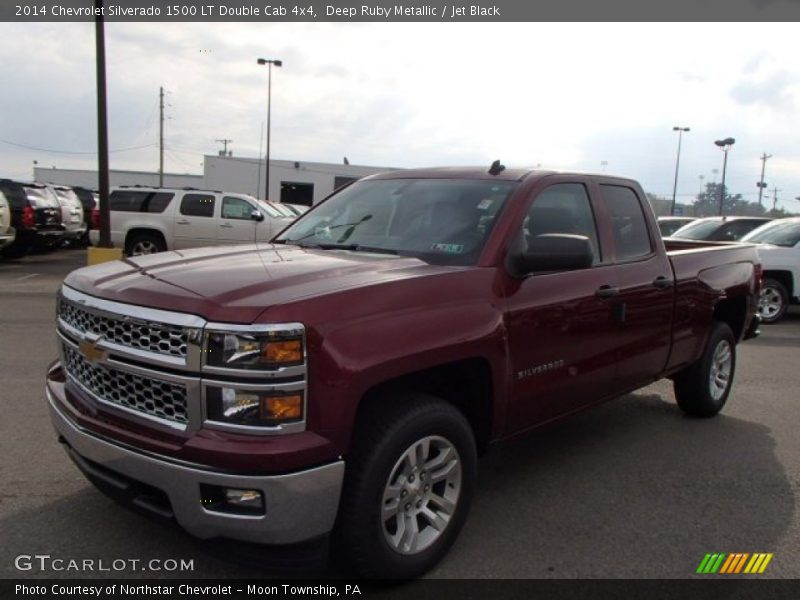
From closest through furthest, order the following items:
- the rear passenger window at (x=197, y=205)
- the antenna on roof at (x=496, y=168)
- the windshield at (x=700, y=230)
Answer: the antenna on roof at (x=496, y=168) → the windshield at (x=700, y=230) → the rear passenger window at (x=197, y=205)

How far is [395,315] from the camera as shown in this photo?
2.86 m

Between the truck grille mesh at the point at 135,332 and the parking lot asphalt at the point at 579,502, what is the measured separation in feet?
2.48

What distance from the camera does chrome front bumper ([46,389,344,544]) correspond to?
2486 mm

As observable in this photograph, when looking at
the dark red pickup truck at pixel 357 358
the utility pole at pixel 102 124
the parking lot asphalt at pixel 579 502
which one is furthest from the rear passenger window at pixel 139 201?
the dark red pickup truck at pixel 357 358

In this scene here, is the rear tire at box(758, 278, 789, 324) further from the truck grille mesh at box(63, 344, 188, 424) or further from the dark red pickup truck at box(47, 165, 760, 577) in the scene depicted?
the truck grille mesh at box(63, 344, 188, 424)

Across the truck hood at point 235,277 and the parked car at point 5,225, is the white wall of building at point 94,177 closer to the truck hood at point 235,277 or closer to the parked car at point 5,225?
the parked car at point 5,225

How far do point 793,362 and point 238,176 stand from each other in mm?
61496

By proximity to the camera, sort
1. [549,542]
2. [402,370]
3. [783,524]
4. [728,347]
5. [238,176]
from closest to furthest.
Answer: [402,370]
[549,542]
[783,524]
[728,347]
[238,176]

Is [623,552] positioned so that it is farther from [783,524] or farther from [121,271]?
[121,271]

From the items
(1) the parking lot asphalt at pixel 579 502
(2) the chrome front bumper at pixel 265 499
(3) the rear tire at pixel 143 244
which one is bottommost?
(1) the parking lot asphalt at pixel 579 502

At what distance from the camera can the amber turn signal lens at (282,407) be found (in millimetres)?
2518

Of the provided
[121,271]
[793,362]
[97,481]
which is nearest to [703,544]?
[97,481]

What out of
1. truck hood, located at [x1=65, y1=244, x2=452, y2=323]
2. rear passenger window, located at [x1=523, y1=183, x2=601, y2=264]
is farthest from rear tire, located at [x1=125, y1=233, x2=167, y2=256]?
rear passenger window, located at [x1=523, y1=183, x2=601, y2=264]

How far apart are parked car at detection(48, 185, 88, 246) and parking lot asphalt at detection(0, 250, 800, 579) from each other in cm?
1280
